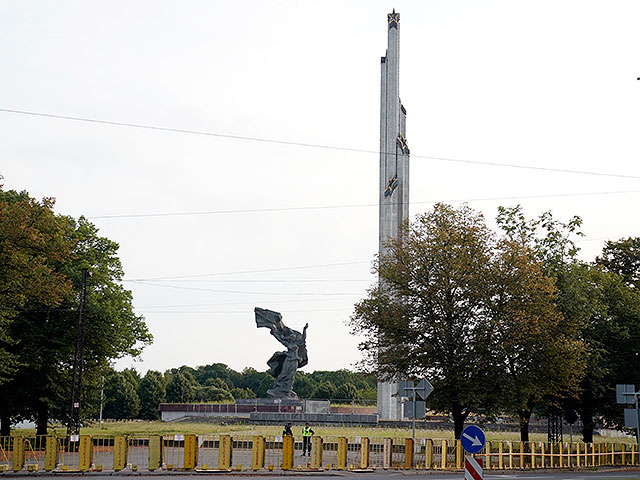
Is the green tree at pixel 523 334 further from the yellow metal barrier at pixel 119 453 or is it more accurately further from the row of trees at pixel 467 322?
the yellow metal barrier at pixel 119 453

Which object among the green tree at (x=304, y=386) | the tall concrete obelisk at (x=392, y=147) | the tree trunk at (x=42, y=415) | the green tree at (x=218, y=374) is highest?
the tall concrete obelisk at (x=392, y=147)

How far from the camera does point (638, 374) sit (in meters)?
47.8

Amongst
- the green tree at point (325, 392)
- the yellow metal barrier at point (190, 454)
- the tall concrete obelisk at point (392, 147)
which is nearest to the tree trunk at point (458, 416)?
the yellow metal barrier at point (190, 454)

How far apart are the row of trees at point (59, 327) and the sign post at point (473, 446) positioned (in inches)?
953

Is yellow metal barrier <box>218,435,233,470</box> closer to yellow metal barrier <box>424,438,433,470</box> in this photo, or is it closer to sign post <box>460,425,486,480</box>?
yellow metal barrier <box>424,438,433,470</box>

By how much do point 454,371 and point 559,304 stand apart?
9404 millimetres

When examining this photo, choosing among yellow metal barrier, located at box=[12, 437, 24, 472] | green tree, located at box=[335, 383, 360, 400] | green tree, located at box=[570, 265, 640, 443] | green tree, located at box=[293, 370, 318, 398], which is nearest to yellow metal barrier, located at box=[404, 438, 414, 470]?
yellow metal barrier, located at box=[12, 437, 24, 472]

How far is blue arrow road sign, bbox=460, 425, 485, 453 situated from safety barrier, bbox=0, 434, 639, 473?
44.0ft

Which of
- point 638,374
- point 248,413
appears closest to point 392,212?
point 248,413

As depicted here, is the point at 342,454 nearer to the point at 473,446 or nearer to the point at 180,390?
the point at 473,446

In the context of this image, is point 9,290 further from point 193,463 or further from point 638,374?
point 638,374

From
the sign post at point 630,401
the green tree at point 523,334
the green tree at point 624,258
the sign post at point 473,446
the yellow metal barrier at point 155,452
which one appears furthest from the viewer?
the green tree at point 624,258

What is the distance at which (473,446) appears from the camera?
1551 centimetres

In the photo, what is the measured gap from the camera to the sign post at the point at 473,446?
14906mm
